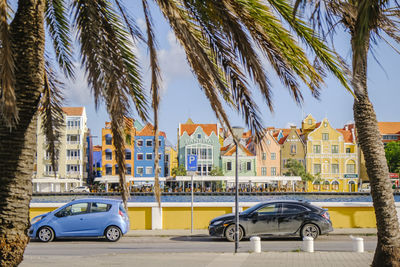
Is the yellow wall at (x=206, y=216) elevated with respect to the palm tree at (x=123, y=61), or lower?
lower

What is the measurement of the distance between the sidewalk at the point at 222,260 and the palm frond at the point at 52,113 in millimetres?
4047

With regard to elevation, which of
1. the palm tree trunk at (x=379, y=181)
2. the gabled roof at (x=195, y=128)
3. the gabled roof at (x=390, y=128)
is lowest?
the palm tree trunk at (x=379, y=181)

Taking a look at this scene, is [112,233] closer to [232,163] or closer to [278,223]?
[278,223]

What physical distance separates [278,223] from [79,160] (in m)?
77.8

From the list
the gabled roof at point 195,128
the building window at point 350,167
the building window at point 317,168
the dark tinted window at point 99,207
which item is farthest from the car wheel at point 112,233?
the building window at point 350,167

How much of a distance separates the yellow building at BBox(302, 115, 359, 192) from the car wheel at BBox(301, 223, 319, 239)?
241 ft

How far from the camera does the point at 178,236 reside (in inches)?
818

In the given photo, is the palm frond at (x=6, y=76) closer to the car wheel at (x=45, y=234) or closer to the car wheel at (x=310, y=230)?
the car wheel at (x=45, y=234)

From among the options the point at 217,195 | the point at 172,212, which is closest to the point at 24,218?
the point at 172,212

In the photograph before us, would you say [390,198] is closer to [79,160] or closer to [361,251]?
[361,251]

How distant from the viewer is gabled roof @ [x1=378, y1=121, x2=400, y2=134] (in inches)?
4377

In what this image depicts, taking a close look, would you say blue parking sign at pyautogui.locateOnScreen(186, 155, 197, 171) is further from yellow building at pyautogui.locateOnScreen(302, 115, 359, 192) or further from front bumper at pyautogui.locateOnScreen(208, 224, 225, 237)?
yellow building at pyautogui.locateOnScreen(302, 115, 359, 192)

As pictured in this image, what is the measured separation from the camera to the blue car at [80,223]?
19.2 m

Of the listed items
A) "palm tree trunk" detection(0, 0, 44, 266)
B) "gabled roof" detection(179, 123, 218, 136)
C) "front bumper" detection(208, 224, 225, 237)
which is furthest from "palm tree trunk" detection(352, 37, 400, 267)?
"gabled roof" detection(179, 123, 218, 136)
